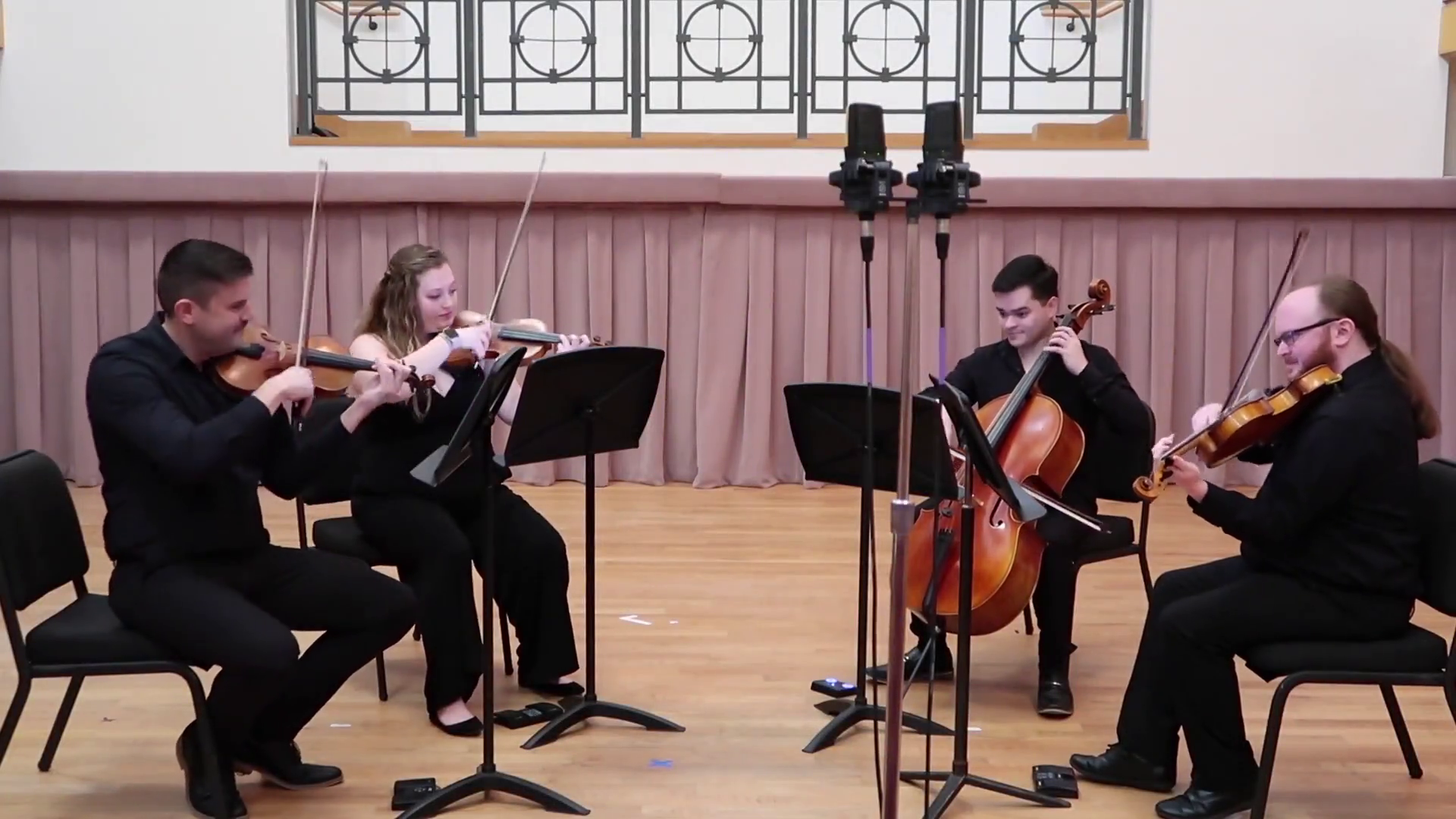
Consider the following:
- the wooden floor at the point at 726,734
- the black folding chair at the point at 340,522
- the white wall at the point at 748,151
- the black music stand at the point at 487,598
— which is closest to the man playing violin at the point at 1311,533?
the wooden floor at the point at 726,734

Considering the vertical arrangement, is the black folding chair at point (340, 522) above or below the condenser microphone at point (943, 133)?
below

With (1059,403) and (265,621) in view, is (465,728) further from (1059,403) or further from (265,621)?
(1059,403)

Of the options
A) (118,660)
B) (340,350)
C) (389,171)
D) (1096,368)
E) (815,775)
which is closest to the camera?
(118,660)

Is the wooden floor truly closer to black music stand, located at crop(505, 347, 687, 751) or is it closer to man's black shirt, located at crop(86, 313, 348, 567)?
black music stand, located at crop(505, 347, 687, 751)

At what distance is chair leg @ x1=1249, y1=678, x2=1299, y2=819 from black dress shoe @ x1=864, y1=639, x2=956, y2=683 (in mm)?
1119

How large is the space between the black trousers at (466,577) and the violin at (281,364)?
1.22 ft

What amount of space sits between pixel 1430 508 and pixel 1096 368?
1.05 metres

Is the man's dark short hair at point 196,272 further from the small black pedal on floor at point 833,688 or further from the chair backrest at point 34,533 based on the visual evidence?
the small black pedal on floor at point 833,688

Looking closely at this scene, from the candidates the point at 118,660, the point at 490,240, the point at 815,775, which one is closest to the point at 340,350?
the point at 118,660

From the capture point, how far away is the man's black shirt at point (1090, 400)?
3.72 metres

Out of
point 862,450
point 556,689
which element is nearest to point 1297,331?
point 862,450

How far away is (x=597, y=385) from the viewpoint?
321cm

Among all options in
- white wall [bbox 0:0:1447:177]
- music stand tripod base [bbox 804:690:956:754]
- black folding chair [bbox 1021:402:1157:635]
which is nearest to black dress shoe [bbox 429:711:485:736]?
music stand tripod base [bbox 804:690:956:754]

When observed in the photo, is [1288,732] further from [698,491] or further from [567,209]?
[567,209]
